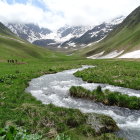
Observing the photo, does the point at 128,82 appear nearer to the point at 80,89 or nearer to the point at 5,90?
the point at 80,89

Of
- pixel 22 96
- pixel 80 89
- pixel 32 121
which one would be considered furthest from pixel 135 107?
pixel 22 96

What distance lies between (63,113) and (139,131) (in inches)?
258

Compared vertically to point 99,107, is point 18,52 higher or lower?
higher

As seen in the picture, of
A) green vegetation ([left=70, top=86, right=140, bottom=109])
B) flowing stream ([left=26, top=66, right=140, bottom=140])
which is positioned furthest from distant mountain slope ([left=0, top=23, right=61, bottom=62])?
green vegetation ([left=70, top=86, right=140, bottom=109])

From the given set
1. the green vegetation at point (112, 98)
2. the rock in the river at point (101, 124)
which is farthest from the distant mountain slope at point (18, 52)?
the rock in the river at point (101, 124)

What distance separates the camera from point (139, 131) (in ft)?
52.7

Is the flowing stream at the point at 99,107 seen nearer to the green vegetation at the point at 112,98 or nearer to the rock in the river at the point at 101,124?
the rock in the river at the point at 101,124

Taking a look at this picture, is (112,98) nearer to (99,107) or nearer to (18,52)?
(99,107)

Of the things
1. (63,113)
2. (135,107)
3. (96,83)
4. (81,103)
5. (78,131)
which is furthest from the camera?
(96,83)

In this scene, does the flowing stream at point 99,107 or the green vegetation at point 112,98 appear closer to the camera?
the flowing stream at point 99,107

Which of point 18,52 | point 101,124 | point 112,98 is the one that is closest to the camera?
point 101,124

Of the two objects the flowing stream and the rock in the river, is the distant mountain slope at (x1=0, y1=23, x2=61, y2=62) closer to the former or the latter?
the flowing stream

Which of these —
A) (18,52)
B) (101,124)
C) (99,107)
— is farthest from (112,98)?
(18,52)

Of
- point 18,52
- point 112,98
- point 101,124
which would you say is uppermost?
point 18,52
